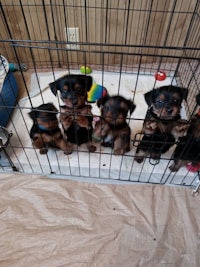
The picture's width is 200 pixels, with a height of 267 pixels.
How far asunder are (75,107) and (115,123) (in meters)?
0.26

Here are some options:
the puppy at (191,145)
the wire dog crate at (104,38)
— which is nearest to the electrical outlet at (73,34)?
→ the wire dog crate at (104,38)

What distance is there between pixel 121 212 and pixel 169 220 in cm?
28

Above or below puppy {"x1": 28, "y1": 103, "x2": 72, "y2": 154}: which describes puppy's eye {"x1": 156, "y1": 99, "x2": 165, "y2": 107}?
above

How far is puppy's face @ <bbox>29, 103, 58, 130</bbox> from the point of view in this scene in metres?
1.29

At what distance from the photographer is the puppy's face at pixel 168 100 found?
1.25 meters

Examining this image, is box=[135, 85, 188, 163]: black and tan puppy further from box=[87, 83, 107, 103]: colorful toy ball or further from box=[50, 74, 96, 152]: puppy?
box=[87, 83, 107, 103]: colorful toy ball

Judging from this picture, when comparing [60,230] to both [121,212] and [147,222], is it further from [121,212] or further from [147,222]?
[147,222]

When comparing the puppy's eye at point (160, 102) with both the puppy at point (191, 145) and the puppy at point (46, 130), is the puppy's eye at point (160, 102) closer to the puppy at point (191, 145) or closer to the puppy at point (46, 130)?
the puppy at point (191, 145)

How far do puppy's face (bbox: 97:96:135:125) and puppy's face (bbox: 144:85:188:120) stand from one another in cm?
14

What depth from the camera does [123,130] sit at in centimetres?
142

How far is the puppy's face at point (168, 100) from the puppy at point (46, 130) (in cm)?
57

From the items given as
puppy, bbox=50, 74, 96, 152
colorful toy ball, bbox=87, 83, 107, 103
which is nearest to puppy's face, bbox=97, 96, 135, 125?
puppy, bbox=50, 74, 96, 152

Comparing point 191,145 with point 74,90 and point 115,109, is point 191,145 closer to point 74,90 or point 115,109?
point 115,109

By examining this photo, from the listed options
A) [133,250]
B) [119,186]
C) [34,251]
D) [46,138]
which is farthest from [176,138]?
[34,251]
